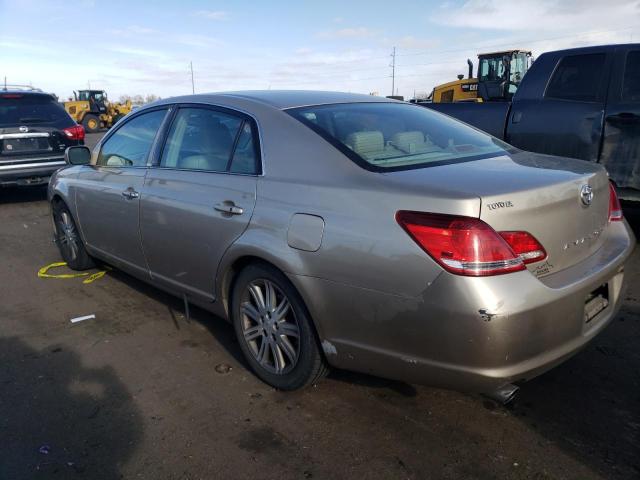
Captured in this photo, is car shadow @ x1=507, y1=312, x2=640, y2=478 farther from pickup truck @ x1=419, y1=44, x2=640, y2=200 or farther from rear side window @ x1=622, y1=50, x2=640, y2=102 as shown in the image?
rear side window @ x1=622, y1=50, x2=640, y2=102

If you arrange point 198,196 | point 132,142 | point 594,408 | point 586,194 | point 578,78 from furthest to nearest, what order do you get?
1. point 578,78
2. point 132,142
3. point 198,196
4. point 594,408
5. point 586,194

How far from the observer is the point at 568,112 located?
210 inches

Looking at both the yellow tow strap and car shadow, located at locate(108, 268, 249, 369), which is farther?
Result: the yellow tow strap

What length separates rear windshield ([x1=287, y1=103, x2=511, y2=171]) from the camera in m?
2.71

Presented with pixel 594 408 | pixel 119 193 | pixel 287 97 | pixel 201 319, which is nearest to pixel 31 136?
pixel 119 193

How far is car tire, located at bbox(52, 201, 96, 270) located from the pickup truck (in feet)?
13.8

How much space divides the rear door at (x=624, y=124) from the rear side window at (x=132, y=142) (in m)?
4.07

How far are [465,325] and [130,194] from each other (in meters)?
2.68

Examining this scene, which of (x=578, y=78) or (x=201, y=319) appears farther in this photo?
(x=578, y=78)

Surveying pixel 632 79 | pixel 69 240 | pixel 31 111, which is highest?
pixel 632 79

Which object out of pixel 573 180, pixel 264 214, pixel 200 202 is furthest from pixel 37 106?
pixel 573 180

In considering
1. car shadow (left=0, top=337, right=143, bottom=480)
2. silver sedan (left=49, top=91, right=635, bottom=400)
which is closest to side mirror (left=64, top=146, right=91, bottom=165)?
silver sedan (left=49, top=91, right=635, bottom=400)

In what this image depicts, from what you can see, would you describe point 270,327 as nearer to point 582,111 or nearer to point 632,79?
point 582,111

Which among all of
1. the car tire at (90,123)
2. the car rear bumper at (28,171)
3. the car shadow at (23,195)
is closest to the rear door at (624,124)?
the car rear bumper at (28,171)
